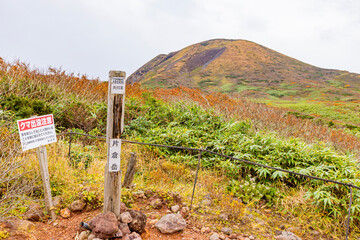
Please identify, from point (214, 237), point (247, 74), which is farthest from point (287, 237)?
point (247, 74)

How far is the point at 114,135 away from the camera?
271cm

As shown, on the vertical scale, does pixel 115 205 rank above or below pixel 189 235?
above

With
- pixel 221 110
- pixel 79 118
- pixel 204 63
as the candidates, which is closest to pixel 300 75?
pixel 204 63

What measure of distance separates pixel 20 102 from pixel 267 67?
217 feet

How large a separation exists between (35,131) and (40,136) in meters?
0.09

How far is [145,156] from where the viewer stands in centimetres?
547

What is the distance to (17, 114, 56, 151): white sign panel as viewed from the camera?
9.06ft

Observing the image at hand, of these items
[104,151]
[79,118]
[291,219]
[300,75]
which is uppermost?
[300,75]

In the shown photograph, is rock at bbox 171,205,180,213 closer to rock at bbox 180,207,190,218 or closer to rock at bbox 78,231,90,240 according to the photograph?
rock at bbox 180,207,190,218

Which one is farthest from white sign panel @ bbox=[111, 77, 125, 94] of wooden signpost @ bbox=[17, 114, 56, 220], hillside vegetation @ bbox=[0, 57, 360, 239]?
hillside vegetation @ bbox=[0, 57, 360, 239]

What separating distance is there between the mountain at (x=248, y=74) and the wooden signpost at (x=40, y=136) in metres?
38.7

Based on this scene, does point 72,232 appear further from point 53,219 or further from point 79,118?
point 79,118

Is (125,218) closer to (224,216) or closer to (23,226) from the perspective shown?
(23,226)

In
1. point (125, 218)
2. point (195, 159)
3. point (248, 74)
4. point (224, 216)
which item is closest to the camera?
point (125, 218)
